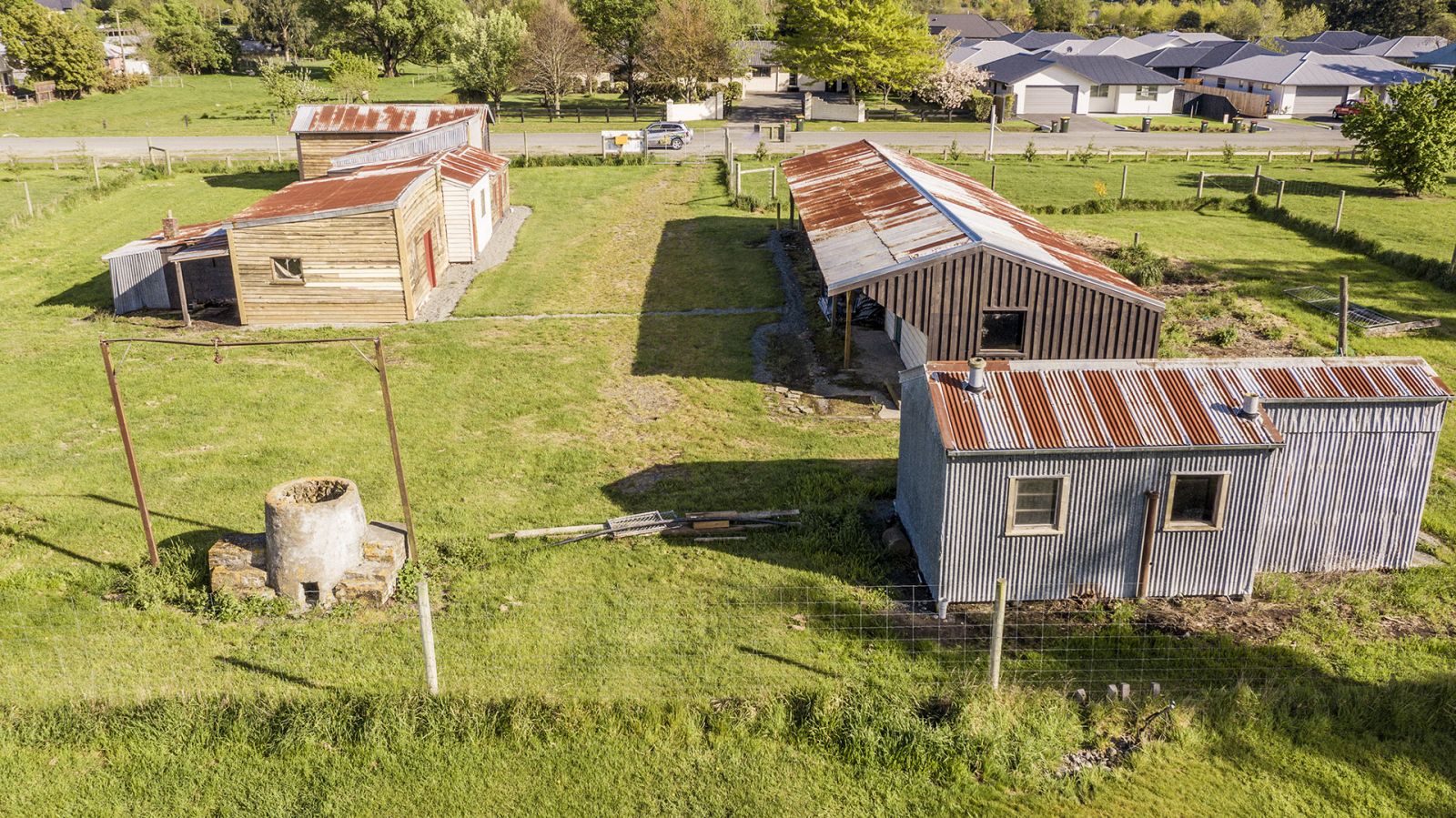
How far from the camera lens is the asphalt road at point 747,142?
58.0m

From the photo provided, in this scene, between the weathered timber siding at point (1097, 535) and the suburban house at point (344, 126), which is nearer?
the weathered timber siding at point (1097, 535)

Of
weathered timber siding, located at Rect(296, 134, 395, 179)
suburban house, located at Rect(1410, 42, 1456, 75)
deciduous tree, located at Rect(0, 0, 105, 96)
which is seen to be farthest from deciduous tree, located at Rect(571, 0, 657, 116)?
suburban house, located at Rect(1410, 42, 1456, 75)

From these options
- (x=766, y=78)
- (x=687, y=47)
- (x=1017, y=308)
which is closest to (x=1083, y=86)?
(x=766, y=78)

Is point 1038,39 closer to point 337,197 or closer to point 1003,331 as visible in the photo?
point 337,197

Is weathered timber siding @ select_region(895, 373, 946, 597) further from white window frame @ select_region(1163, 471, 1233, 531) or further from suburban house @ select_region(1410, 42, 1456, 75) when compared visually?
suburban house @ select_region(1410, 42, 1456, 75)

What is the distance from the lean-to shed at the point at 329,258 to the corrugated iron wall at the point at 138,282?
9.66 ft

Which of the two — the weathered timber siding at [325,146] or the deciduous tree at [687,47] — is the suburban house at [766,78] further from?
the weathered timber siding at [325,146]

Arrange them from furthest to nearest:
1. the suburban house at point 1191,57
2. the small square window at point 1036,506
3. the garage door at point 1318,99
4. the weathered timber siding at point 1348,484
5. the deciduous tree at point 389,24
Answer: the deciduous tree at point 389,24
the suburban house at point 1191,57
the garage door at point 1318,99
the weathered timber siding at point 1348,484
the small square window at point 1036,506

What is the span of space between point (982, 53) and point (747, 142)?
41.4 meters

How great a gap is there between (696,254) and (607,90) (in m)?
60.6

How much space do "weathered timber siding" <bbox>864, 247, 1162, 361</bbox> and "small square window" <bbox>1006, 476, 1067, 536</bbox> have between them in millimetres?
7649

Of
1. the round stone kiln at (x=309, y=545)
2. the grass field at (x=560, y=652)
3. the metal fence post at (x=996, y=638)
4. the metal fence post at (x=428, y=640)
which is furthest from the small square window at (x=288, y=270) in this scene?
the metal fence post at (x=996, y=638)

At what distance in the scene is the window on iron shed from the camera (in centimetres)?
2117

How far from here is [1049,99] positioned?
77625 millimetres
